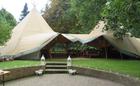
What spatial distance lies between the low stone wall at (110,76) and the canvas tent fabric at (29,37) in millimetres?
7110

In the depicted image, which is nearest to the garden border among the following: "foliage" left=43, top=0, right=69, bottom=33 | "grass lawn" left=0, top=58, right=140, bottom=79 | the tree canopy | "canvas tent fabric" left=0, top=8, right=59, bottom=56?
"grass lawn" left=0, top=58, right=140, bottom=79

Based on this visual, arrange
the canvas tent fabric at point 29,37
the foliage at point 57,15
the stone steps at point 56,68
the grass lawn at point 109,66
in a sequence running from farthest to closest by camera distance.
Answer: the foliage at point 57,15, the canvas tent fabric at point 29,37, the stone steps at point 56,68, the grass lawn at point 109,66

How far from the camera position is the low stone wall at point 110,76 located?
11.7 meters

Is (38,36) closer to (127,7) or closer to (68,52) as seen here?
(68,52)

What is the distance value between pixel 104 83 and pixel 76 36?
1530cm

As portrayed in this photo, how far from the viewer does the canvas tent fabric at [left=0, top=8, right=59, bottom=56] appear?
23.9 m

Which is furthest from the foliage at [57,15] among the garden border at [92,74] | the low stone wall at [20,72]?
the low stone wall at [20,72]

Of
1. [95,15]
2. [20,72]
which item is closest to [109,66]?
[20,72]

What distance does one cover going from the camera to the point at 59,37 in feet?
79.6

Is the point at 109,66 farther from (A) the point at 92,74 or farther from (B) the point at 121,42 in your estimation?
(B) the point at 121,42

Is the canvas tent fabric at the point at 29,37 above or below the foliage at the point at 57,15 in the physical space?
below

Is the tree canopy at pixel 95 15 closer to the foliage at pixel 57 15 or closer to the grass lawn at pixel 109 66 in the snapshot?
the foliage at pixel 57 15

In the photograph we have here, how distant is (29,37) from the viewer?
2558 centimetres

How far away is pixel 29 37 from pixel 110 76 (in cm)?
1293
